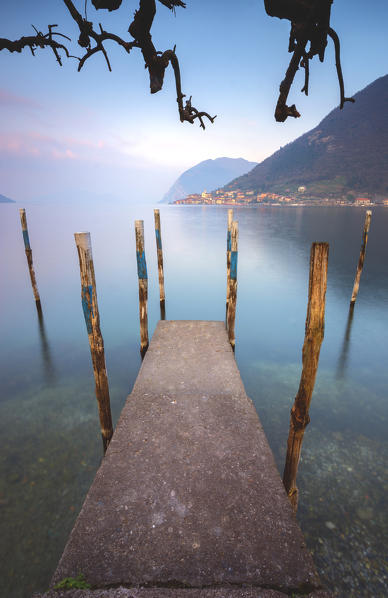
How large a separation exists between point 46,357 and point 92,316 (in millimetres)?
6924

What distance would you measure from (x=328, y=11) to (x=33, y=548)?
797 centimetres

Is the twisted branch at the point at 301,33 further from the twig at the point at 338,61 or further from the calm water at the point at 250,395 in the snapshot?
the calm water at the point at 250,395

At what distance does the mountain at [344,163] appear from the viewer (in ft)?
448

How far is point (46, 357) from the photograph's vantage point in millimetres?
9438

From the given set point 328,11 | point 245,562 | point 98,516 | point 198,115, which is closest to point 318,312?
point 245,562

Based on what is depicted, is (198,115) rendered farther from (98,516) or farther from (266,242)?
(266,242)

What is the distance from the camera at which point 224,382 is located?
540 cm

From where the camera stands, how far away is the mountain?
448ft

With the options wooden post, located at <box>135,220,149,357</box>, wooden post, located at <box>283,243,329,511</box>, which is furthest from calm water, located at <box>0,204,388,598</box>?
→ wooden post, located at <box>135,220,149,357</box>

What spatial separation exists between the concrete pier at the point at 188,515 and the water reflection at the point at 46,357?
15.2ft

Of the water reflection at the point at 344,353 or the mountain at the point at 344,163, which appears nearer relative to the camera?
the water reflection at the point at 344,353

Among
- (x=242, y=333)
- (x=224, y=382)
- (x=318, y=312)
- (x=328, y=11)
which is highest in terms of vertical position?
(x=328, y=11)

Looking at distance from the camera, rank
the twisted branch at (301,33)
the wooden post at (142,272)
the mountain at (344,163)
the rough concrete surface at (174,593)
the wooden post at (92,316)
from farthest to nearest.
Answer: the mountain at (344,163), the wooden post at (142,272), the wooden post at (92,316), the twisted branch at (301,33), the rough concrete surface at (174,593)

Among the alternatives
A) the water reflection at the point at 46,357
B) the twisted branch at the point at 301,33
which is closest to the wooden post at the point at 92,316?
the twisted branch at the point at 301,33
